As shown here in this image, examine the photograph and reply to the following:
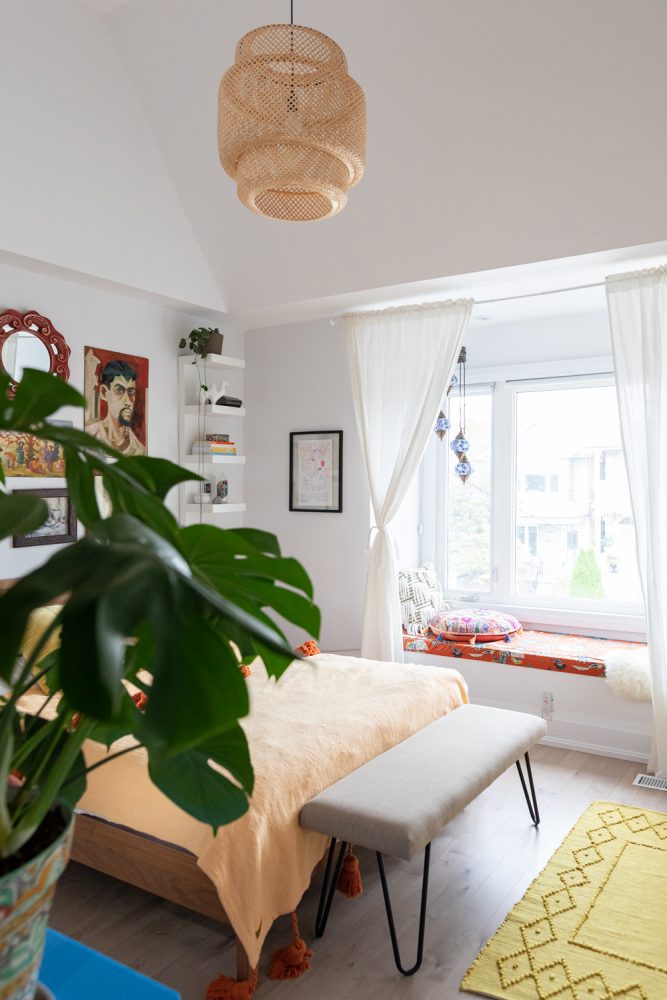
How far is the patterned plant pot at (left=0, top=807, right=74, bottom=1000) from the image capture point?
625 mm

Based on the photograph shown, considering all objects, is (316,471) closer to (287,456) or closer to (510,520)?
(287,456)

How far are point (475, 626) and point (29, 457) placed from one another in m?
2.67

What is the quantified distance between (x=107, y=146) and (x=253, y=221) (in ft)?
2.63

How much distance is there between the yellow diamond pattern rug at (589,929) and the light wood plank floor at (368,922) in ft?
0.23

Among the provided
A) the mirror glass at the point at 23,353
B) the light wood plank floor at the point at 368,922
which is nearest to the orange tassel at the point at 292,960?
the light wood plank floor at the point at 368,922

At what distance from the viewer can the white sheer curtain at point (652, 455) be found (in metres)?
3.72

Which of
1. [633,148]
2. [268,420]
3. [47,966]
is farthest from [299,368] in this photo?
[47,966]

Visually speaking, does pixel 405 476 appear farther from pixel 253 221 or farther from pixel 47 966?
pixel 47 966

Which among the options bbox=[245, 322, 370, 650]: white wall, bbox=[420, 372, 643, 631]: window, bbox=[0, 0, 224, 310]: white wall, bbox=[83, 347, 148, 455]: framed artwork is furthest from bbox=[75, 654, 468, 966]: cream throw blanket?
bbox=[0, 0, 224, 310]: white wall

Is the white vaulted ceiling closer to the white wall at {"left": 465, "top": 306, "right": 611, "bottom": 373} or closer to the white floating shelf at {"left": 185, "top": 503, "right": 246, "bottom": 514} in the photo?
the white wall at {"left": 465, "top": 306, "right": 611, "bottom": 373}

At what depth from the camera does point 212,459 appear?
189 inches

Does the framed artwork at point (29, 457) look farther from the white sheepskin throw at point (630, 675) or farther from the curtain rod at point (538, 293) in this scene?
the white sheepskin throw at point (630, 675)

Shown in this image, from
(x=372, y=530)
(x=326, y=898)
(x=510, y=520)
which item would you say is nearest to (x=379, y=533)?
(x=372, y=530)

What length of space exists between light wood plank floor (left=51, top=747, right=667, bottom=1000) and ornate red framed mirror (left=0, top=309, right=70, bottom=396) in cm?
225
